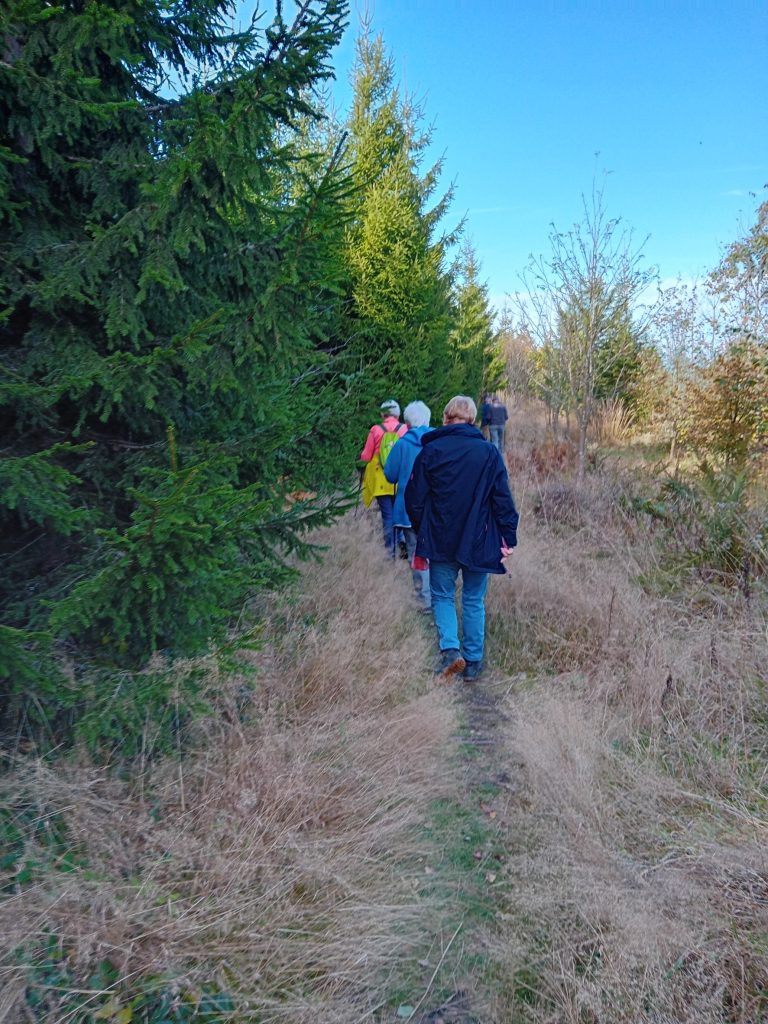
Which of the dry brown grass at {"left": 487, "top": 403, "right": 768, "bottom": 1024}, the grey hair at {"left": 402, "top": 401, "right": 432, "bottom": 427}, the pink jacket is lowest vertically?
the dry brown grass at {"left": 487, "top": 403, "right": 768, "bottom": 1024}

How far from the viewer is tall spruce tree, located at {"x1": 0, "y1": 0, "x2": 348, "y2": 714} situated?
2.22m

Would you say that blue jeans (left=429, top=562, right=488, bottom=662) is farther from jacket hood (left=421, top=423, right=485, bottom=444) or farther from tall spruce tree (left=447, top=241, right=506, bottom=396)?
tall spruce tree (left=447, top=241, right=506, bottom=396)

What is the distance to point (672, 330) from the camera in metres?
12.6

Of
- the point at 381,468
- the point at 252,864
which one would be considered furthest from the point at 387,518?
the point at 252,864

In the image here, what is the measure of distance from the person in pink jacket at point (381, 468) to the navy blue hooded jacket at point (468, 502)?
210 cm

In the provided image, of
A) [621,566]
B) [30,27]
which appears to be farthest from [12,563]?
[621,566]

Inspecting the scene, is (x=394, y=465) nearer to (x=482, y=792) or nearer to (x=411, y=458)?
(x=411, y=458)

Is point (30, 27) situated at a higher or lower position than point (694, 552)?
Answer: higher

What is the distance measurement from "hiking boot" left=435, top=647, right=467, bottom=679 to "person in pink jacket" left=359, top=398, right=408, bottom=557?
2.05 m

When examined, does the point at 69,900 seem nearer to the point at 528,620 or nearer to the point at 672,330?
the point at 528,620

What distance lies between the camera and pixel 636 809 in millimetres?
2707

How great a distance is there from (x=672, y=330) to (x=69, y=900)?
13.6 metres

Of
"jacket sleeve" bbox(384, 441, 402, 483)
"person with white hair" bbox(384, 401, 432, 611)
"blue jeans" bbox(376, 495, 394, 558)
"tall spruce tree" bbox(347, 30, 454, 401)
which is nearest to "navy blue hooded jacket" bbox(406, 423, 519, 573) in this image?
"person with white hair" bbox(384, 401, 432, 611)

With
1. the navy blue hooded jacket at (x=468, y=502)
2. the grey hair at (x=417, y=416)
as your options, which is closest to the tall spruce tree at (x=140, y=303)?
the navy blue hooded jacket at (x=468, y=502)
